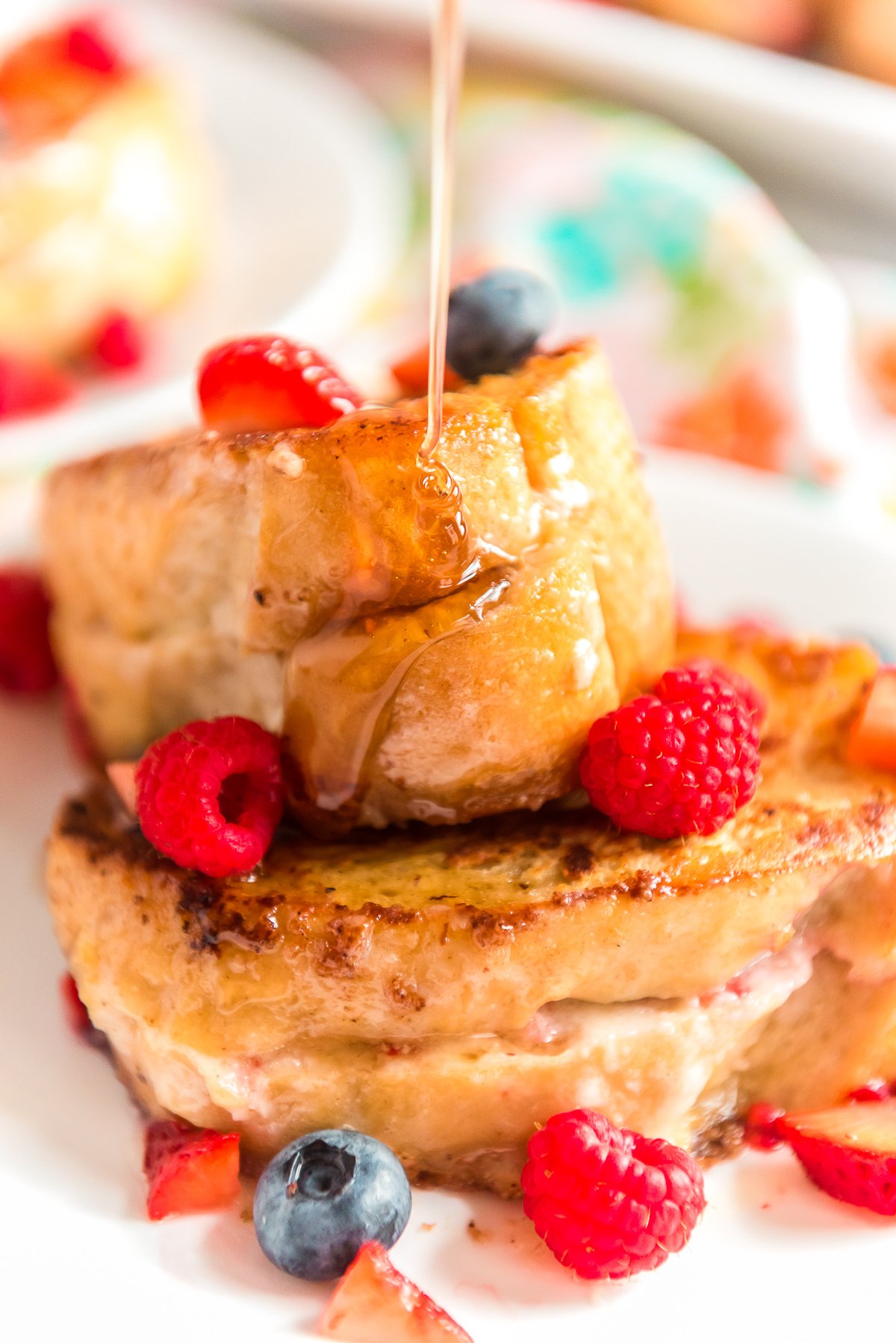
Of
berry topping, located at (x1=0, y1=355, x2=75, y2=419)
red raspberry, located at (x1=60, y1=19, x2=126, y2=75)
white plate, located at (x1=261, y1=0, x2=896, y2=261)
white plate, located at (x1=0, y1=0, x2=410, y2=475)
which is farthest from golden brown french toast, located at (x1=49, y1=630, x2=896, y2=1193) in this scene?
red raspberry, located at (x1=60, y1=19, x2=126, y2=75)

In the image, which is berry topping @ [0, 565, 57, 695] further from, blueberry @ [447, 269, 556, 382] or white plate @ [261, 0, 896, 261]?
white plate @ [261, 0, 896, 261]

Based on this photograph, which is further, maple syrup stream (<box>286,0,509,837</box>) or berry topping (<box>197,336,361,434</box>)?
berry topping (<box>197,336,361,434</box>)

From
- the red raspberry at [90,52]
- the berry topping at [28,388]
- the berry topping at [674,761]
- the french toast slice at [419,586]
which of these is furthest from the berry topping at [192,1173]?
the red raspberry at [90,52]

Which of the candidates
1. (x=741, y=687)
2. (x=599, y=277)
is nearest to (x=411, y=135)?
(x=599, y=277)

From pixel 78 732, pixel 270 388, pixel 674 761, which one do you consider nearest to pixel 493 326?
pixel 270 388

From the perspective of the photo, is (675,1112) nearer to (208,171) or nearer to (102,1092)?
(102,1092)

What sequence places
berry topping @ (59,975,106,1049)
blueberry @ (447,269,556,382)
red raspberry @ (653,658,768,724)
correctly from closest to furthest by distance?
1. red raspberry @ (653,658,768,724)
2. berry topping @ (59,975,106,1049)
3. blueberry @ (447,269,556,382)
